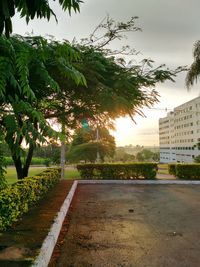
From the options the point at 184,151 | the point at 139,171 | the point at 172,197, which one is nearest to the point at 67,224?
the point at 172,197

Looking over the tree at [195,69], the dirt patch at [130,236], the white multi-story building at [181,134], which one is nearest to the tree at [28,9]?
the dirt patch at [130,236]

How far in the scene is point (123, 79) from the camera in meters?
11.1

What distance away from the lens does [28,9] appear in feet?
8.22

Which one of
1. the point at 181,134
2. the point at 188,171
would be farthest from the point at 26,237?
the point at 181,134

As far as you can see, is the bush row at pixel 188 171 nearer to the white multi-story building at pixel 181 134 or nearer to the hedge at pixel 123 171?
the hedge at pixel 123 171

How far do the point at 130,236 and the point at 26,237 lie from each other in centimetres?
263

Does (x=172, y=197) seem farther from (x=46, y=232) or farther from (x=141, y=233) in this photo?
(x=46, y=232)

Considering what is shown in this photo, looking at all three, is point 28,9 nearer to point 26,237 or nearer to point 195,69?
point 26,237

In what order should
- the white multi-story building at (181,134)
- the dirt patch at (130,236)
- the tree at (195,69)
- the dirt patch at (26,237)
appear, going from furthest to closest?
the white multi-story building at (181,134) < the tree at (195,69) < the dirt patch at (130,236) < the dirt patch at (26,237)

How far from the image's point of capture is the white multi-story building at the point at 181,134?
339ft

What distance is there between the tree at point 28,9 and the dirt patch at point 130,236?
15.1 ft

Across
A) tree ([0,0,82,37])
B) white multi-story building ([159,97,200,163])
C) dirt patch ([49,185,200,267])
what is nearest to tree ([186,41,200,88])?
dirt patch ([49,185,200,267])

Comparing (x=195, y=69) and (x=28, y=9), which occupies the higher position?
(x=195, y=69)

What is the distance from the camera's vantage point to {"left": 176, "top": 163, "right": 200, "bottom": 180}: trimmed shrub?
81.3 ft
